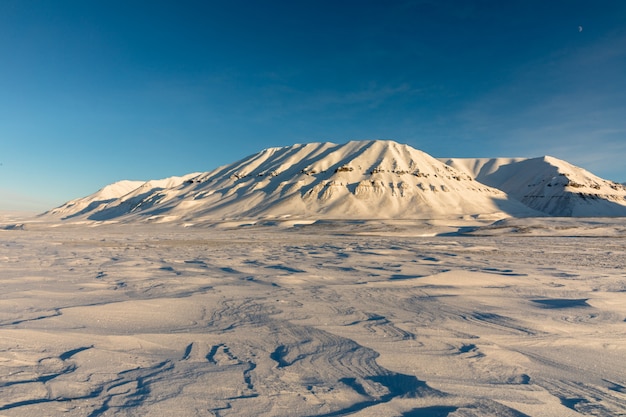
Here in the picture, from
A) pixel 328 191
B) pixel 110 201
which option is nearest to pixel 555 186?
pixel 328 191

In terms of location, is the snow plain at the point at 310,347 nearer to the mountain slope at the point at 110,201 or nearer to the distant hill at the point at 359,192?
the distant hill at the point at 359,192

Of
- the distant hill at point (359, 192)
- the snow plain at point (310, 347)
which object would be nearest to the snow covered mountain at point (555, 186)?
the distant hill at point (359, 192)

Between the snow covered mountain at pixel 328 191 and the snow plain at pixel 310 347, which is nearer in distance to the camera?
the snow plain at pixel 310 347

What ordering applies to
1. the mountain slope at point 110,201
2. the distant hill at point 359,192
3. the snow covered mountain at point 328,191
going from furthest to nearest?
the mountain slope at point 110,201 < the distant hill at point 359,192 < the snow covered mountain at point 328,191

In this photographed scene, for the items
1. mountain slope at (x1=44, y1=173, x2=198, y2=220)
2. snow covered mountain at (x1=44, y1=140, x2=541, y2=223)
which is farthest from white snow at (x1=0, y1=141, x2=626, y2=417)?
mountain slope at (x1=44, y1=173, x2=198, y2=220)

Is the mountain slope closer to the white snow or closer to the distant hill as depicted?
the distant hill

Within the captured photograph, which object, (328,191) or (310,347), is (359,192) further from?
(310,347)
